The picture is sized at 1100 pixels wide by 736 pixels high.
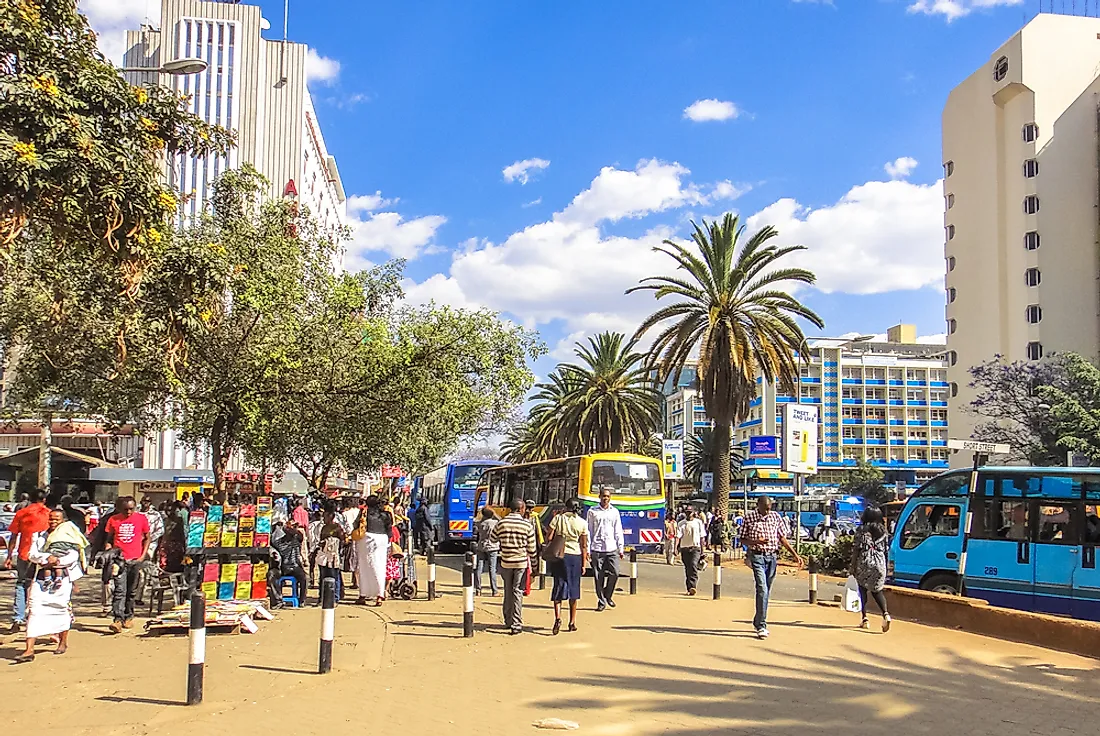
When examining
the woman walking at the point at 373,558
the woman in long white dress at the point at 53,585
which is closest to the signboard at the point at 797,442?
the woman walking at the point at 373,558

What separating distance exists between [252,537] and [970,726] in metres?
9.81

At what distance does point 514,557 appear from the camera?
11914 millimetres

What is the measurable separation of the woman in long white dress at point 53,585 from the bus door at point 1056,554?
12.6 meters

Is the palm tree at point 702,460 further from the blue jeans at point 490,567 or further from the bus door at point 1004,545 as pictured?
the bus door at point 1004,545

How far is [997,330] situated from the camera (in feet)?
216

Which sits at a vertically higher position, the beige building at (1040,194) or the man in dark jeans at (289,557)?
the beige building at (1040,194)

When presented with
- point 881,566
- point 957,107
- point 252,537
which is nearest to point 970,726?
point 881,566

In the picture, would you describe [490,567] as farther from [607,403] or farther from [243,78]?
[243,78]

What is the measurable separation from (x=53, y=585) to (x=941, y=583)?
12581 mm

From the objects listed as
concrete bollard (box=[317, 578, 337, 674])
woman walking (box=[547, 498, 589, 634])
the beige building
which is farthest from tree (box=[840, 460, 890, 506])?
concrete bollard (box=[317, 578, 337, 674])

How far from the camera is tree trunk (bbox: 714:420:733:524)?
104 feet

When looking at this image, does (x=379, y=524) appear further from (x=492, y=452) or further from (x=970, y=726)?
(x=492, y=452)

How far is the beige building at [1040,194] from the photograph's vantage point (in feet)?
205

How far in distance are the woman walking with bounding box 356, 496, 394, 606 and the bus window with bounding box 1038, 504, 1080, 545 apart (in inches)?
386
